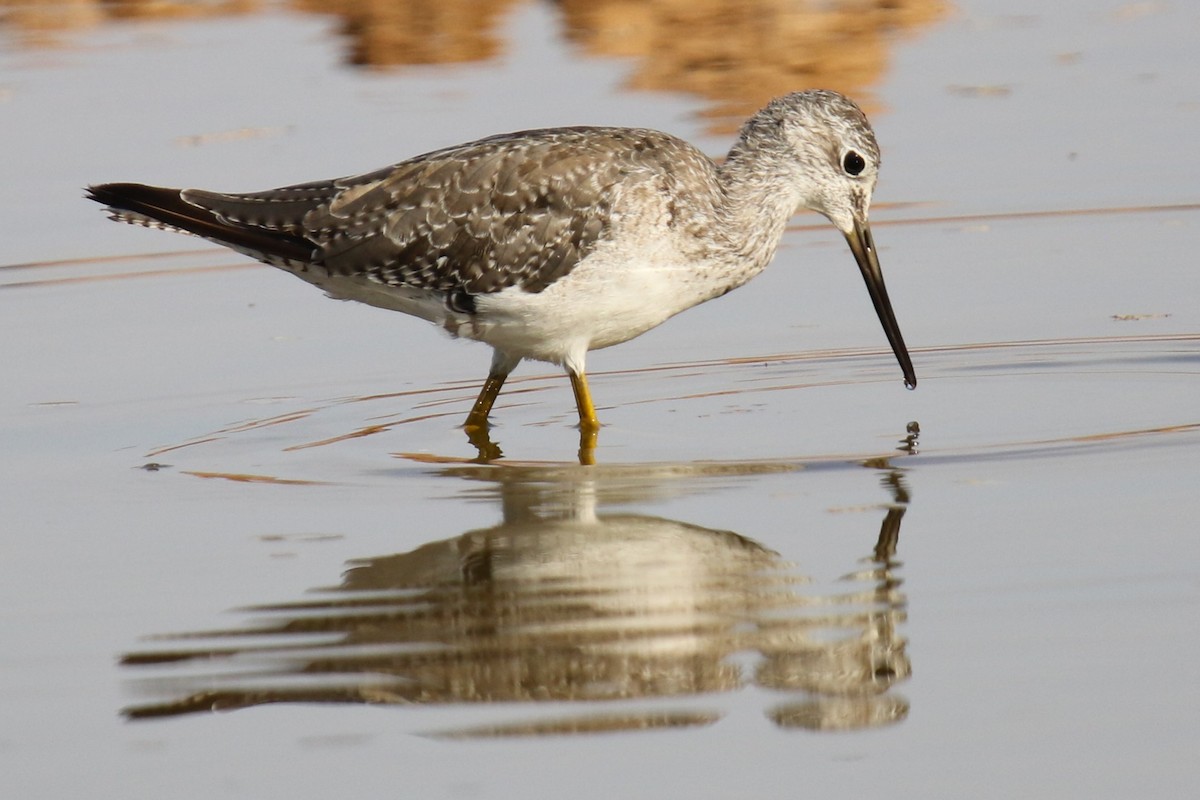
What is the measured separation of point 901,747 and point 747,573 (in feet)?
5.07

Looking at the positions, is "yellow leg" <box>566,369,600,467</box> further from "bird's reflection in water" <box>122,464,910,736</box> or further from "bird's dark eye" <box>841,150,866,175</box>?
"bird's dark eye" <box>841,150,866,175</box>

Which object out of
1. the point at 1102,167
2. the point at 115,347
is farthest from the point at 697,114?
the point at 115,347

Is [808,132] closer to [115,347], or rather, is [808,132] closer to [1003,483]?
[1003,483]

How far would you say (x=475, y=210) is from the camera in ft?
30.2

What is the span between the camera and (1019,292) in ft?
35.9

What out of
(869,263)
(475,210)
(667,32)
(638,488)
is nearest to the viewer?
(638,488)

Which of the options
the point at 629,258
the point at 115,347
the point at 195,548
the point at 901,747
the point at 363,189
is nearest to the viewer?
the point at 901,747

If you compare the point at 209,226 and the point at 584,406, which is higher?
the point at 209,226

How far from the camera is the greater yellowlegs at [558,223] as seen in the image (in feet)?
29.2

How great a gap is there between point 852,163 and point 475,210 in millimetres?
1930

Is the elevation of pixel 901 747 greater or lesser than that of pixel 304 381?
lesser

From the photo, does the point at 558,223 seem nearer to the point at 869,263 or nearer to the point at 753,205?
the point at 753,205

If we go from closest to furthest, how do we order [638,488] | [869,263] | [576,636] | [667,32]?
[576,636]
[638,488]
[869,263]
[667,32]

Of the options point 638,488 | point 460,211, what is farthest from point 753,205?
point 638,488
